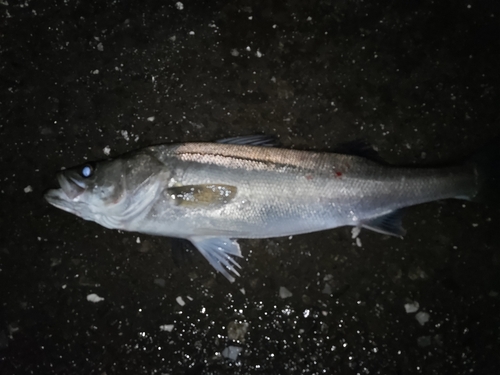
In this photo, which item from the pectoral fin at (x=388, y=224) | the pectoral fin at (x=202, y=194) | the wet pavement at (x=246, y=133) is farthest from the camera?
the wet pavement at (x=246, y=133)

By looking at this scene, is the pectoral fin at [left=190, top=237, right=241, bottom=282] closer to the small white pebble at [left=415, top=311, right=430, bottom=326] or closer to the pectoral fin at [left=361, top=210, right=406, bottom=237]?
the pectoral fin at [left=361, top=210, right=406, bottom=237]

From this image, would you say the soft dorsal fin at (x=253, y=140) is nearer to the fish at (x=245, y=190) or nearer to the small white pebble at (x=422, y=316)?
the fish at (x=245, y=190)

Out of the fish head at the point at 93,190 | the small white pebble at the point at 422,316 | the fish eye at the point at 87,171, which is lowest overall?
the small white pebble at the point at 422,316

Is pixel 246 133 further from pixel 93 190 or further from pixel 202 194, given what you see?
pixel 93 190

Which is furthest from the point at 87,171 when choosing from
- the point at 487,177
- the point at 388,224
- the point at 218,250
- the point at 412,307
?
the point at 487,177

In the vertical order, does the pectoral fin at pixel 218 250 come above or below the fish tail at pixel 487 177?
below

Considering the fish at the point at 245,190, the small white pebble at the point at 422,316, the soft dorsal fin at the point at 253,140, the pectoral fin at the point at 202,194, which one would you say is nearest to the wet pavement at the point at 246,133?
the small white pebble at the point at 422,316

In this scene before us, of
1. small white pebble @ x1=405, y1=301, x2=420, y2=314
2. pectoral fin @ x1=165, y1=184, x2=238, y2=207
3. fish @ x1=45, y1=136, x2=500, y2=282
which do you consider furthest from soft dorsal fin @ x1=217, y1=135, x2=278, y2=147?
small white pebble @ x1=405, y1=301, x2=420, y2=314

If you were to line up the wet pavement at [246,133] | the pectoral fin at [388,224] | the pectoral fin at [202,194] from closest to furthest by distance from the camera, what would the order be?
the pectoral fin at [202,194] → the pectoral fin at [388,224] → the wet pavement at [246,133]
